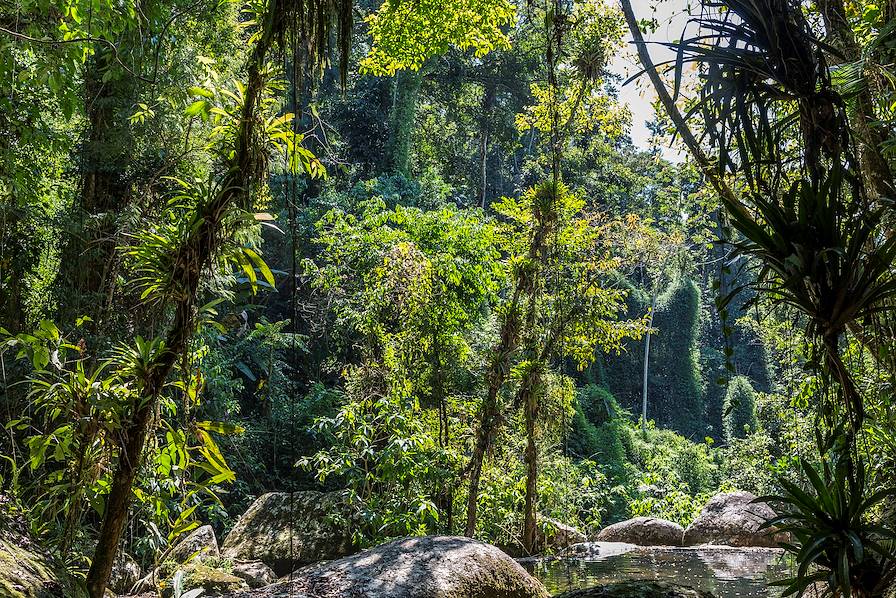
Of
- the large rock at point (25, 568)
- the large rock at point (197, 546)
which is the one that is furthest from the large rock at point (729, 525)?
the large rock at point (25, 568)

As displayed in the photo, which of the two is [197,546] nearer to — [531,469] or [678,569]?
[531,469]

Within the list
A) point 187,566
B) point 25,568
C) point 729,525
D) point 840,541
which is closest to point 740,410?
point 729,525

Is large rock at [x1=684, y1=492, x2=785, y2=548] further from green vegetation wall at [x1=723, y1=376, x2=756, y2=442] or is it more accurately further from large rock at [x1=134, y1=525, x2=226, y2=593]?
green vegetation wall at [x1=723, y1=376, x2=756, y2=442]

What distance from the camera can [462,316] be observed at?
28.9 ft

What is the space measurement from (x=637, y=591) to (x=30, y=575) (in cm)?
230

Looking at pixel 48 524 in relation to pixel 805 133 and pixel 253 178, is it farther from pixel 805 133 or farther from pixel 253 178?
pixel 805 133

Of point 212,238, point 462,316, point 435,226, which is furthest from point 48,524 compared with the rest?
point 435,226

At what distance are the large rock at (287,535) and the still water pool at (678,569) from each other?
2208 millimetres

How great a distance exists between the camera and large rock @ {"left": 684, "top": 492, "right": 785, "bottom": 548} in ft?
35.5

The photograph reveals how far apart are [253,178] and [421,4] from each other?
3.72 m

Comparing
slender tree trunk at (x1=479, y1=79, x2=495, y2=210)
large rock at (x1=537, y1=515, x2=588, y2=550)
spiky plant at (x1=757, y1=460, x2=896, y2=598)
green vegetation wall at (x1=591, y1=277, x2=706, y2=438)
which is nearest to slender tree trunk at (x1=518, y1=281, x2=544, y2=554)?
large rock at (x1=537, y1=515, x2=588, y2=550)

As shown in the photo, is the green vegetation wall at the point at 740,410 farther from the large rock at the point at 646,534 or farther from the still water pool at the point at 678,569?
the still water pool at the point at 678,569

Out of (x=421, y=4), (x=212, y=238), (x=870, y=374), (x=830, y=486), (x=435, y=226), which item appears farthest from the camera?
(x=435, y=226)

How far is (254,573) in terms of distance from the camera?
6938mm
